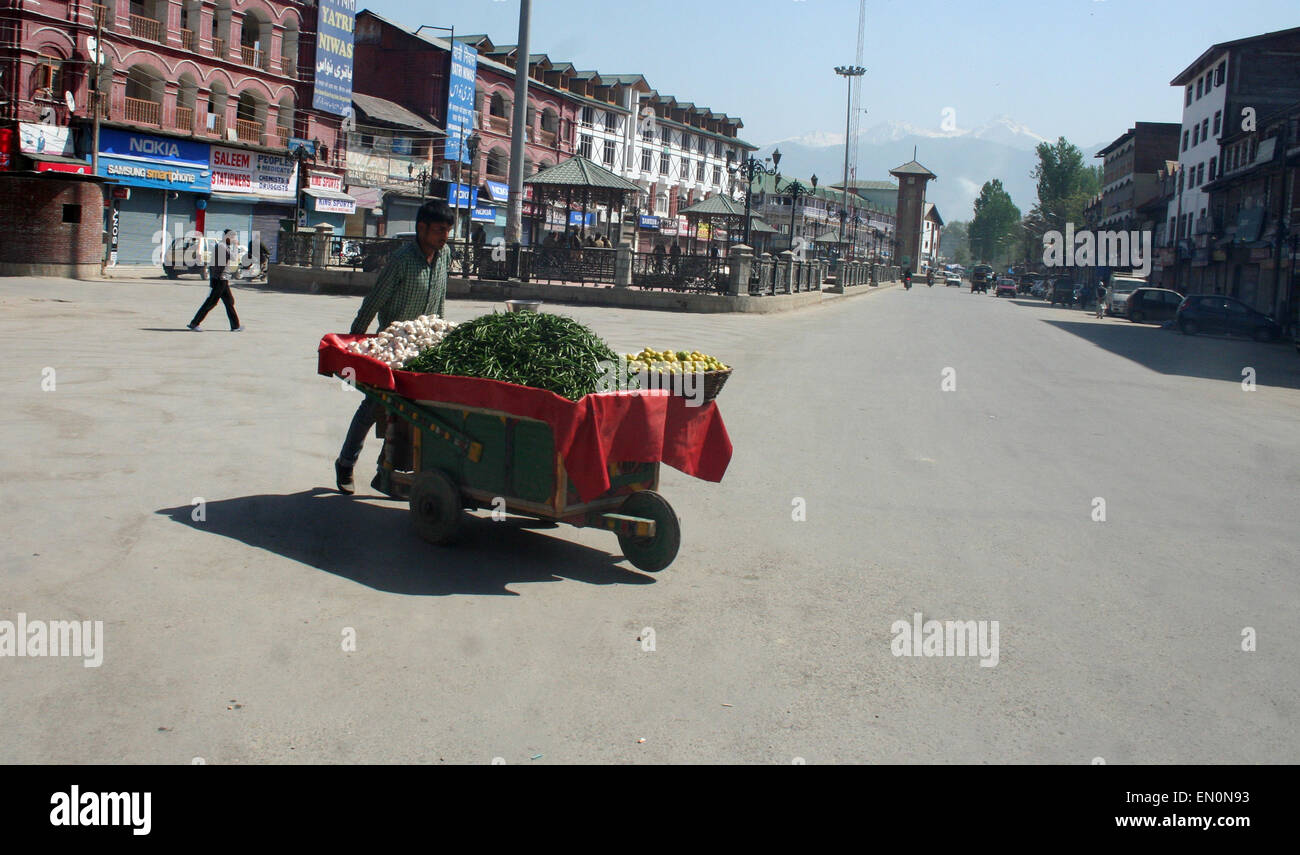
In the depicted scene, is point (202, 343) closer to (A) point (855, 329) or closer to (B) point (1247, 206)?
(A) point (855, 329)

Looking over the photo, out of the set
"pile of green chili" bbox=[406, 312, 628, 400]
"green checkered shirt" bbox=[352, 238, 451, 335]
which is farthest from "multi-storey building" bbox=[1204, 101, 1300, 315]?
"pile of green chili" bbox=[406, 312, 628, 400]

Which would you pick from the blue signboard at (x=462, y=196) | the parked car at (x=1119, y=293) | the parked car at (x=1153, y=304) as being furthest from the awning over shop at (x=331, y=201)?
the parked car at (x=1119, y=293)

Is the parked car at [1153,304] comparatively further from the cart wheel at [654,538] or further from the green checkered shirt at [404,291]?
the cart wheel at [654,538]

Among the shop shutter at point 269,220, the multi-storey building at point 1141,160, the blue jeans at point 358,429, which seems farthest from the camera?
the multi-storey building at point 1141,160

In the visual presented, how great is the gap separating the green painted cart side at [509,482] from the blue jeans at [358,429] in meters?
0.57

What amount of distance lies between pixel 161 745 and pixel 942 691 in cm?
306

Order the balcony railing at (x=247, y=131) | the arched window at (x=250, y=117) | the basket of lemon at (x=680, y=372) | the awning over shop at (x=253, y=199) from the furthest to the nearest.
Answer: the arched window at (x=250, y=117), the balcony railing at (x=247, y=131), the awning over shop at (x=253, y=199), the basket of lemon at (x=680, y=372)

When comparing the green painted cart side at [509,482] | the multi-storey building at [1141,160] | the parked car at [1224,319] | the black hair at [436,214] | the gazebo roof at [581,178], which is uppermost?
the multi-storey building at [1141,160]

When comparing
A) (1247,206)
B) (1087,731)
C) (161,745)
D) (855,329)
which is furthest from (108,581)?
(1247,206)

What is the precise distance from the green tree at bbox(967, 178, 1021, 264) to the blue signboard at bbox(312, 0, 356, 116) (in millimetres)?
140946

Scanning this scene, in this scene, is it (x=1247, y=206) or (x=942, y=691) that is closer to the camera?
(x=942, y=691)

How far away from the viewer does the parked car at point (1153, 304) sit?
45.4m

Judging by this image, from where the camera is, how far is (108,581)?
5426mm
